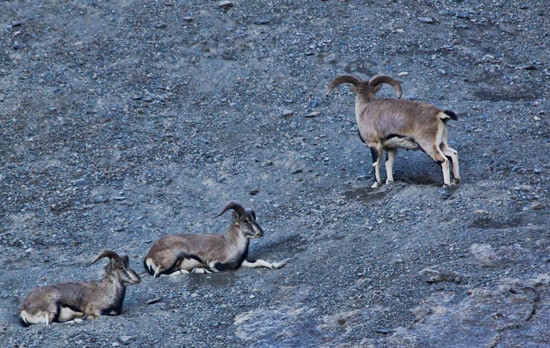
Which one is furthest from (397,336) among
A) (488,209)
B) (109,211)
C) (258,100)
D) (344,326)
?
(258,100)

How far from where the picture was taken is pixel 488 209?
48.1 feet

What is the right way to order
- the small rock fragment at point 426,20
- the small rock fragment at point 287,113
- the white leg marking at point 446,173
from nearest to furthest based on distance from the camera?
the white leg marking at point 446,173
the small rock fragment at point 287,113
the small rock fragment at point 426,20

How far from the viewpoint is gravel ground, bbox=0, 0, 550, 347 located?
1255 centimetres

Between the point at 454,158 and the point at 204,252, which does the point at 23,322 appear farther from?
the point at 454,158

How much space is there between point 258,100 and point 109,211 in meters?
4.73

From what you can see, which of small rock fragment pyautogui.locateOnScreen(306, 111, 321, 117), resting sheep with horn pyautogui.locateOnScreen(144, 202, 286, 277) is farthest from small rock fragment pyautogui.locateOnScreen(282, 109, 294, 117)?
resting sheep with horn pyautogui.locateOnScreen(144, 202, 286, 277)

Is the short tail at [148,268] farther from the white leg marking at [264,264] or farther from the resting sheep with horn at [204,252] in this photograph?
the white leg marking at [264,264]

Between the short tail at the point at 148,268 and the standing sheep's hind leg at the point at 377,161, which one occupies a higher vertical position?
the standing sheep's hind leg at the point at 377,161

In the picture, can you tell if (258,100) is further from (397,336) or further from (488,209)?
(397,336)

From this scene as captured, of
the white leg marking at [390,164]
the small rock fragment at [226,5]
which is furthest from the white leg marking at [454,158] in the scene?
the small rock fragment at [226,5]

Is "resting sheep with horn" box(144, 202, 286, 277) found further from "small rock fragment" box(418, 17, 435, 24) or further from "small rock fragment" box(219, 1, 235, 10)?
"small rock fragment" box(219, 1, 235, 10)

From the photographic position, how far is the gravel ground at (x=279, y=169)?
494 inches

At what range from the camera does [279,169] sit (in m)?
18.0

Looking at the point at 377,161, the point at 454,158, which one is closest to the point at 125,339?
the point at 377,161
